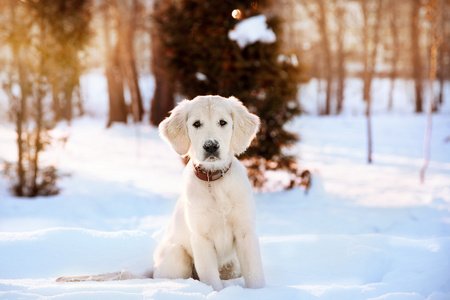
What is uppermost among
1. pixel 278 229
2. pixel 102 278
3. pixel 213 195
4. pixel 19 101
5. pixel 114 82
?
pixel 114 82

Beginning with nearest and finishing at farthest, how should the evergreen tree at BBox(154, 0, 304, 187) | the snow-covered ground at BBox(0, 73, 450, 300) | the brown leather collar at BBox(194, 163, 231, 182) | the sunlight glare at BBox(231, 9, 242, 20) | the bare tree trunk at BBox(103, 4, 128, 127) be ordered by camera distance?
the snow-covered ground at BBox(0, 73, 450, 300), the brown leather collar at BBox(194, 163, 231, 182), the sunlight glare at BBox(231, 9, 242, 20), the evergreen tree at BBox(154, 0, 304, 187), the bare tree trunk at BBox(103, 4, 128, 127)

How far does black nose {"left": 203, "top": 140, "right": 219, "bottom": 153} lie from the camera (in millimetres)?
2869

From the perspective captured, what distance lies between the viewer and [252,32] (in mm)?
6352

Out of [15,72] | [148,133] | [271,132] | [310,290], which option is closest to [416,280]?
[310,290]

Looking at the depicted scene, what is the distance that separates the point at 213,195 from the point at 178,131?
641 millimetres

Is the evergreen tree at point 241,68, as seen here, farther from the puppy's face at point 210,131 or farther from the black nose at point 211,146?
the black nose at point 211,146

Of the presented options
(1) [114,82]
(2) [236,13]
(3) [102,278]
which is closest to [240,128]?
(3) [102,278]

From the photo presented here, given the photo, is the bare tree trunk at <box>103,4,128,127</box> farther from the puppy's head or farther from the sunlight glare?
the puppy's head

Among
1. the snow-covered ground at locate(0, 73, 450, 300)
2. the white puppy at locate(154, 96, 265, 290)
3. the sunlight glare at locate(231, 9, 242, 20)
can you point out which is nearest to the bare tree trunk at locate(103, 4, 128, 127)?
the snow-covered ground at locate(0, 73, 450, 300)

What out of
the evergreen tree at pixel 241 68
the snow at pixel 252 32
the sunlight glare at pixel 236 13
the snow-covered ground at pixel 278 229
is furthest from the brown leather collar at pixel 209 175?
the sunlight glare at pixel 236 13

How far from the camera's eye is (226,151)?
118 inches

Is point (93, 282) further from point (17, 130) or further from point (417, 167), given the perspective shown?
point (417, 167)

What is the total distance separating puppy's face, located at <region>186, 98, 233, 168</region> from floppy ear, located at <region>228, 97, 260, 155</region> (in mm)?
58

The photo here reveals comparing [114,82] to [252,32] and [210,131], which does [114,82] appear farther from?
[210,131]
